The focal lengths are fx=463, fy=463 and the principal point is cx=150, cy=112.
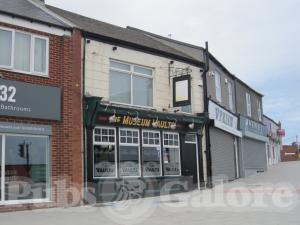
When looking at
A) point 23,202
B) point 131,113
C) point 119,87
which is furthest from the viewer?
point 119,87

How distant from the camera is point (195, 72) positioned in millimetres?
21531

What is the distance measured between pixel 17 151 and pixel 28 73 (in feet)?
8.06

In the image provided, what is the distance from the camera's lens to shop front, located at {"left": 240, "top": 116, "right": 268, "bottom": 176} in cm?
2786

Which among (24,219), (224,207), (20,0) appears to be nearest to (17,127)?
(24,219)

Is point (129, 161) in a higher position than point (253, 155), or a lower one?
lower

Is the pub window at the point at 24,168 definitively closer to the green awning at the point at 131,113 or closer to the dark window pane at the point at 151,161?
the green awning at the point at 131,113

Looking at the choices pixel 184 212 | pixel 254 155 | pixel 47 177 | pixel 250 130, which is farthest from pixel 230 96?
pixel 184 212

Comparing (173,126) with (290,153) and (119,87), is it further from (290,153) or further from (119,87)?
(290,153)

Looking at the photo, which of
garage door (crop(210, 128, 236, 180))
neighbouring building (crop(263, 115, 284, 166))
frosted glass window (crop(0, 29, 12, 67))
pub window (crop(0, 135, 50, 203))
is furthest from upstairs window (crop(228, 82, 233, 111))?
neighbouring building (crop(263, 115, 284, 166))

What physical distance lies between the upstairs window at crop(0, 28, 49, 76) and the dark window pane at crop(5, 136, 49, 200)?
2218mm

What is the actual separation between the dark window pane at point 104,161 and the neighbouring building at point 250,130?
12089 mm

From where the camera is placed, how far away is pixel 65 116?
15266 mm

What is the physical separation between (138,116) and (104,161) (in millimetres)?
2334

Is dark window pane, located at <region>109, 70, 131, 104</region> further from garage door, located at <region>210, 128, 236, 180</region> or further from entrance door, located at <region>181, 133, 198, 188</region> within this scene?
garage door, located at <region>210, 128, 236, 180</region>
